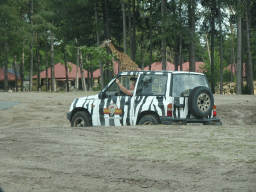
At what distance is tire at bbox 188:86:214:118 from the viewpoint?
28.4ft

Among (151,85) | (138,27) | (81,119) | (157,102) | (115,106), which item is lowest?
(81,119)

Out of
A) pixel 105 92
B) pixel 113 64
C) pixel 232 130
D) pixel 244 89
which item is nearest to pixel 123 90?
pixel 105 92

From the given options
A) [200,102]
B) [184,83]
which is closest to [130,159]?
[200,102]

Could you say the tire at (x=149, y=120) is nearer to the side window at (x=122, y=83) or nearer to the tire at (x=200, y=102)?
the tire at (x=200, y=102)

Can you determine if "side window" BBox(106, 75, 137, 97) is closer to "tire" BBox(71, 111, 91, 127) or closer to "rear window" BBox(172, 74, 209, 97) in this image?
→ "tire" BBox(71, 111, 91, 127)

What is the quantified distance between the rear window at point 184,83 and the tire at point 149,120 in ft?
2.56

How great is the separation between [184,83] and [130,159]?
3.59 meters

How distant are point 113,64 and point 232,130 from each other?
16.3 metres

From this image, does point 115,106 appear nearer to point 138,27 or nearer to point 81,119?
point 81,119

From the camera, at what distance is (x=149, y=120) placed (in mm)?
8992

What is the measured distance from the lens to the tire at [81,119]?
10.1 metres

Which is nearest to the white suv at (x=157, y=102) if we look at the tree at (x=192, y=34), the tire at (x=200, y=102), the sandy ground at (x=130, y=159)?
the tire at (x=200, y=102)

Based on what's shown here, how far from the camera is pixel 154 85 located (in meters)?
9.12

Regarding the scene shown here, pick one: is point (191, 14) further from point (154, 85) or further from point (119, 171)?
point (119, 171)
